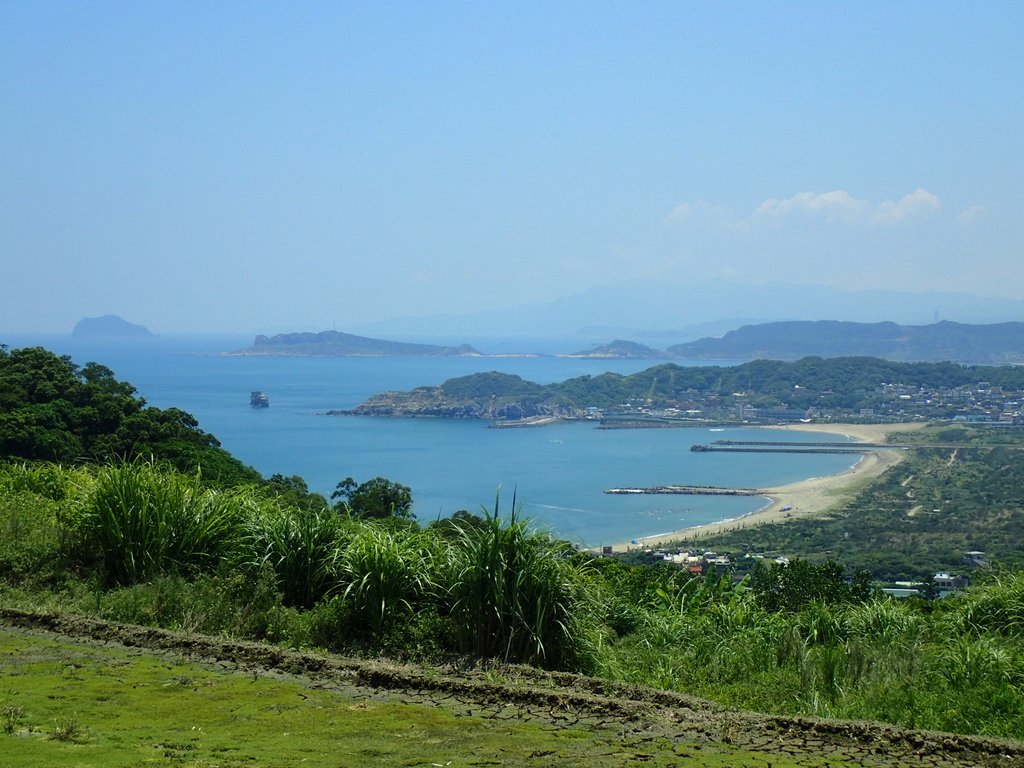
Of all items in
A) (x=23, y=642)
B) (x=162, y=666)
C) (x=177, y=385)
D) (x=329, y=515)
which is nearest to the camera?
(x=162, y=666)

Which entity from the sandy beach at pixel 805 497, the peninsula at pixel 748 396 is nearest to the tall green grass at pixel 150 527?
the sandy beach at pixel 805 497

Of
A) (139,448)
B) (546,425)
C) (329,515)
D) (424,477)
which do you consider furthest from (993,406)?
(329,515)

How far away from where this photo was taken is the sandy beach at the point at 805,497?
1371 inches

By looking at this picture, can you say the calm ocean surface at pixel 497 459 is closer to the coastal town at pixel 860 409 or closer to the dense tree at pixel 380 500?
the coastal town at pixel 860 409

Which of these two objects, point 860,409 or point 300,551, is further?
point 860,409

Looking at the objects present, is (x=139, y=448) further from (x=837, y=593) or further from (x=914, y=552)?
(x=914, y=552)

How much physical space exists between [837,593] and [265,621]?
583cm

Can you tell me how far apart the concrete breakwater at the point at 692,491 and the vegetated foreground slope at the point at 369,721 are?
4165cm

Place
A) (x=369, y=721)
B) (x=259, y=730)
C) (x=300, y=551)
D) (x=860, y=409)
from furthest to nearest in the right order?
(x=860, y=409) → (x=300, y=551) → (x=369, y=721) → (x=259, y=730)

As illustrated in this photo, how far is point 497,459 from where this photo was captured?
5672 cm

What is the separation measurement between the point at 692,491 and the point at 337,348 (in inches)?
4688

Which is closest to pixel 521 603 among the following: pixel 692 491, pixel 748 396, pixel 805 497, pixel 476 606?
pixel 476 606

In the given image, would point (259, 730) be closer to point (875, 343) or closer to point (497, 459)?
point (497, 459)

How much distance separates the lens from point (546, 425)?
250 feet
